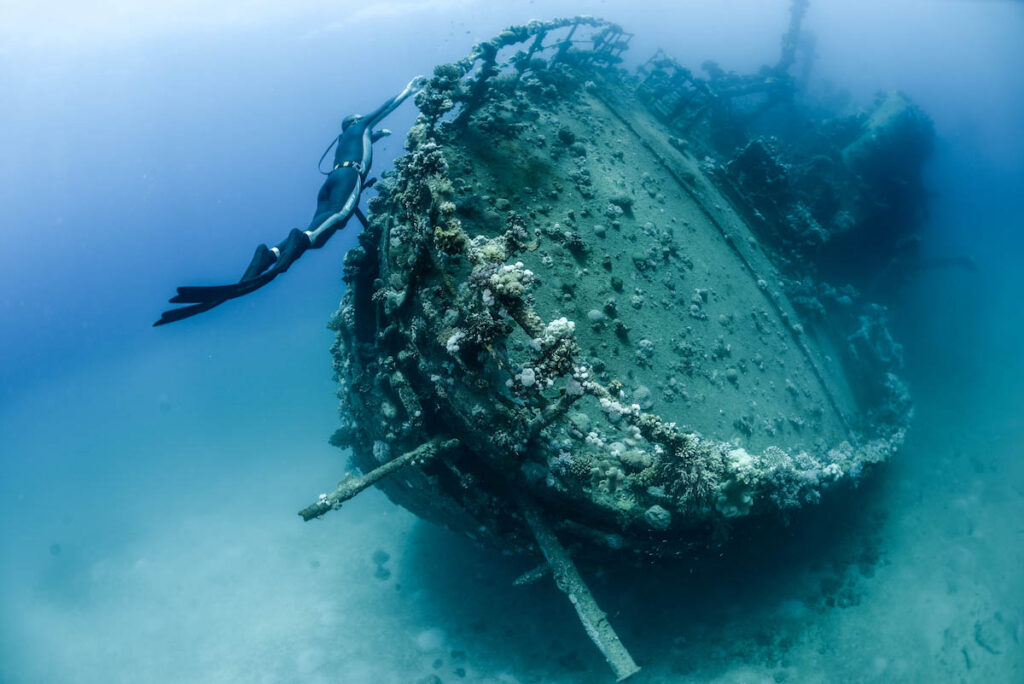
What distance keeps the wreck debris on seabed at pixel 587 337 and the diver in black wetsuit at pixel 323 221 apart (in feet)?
2.02

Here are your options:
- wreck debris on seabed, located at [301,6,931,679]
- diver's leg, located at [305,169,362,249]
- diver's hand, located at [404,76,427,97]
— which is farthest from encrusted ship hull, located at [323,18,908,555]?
diver's hand, located at [404,76,427,97]

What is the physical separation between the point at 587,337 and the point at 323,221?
12.4ft

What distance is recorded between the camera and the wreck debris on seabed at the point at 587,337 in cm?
525

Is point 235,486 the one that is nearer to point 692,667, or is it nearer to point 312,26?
point 692,667

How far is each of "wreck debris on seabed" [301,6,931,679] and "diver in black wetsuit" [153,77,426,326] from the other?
2.02 ft

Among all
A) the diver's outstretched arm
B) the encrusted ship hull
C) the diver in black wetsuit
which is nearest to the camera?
the diver in black wetsuit

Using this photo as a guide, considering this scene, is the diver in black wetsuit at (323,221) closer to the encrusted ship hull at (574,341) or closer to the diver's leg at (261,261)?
the diver's leg at (261,261)

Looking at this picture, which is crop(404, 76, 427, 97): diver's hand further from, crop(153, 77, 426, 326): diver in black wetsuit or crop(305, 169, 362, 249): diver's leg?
crop(305, 169, 362, 249): diver's leg

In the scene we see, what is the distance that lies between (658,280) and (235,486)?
28144mm

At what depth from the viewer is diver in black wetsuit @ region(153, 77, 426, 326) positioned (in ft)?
16.4

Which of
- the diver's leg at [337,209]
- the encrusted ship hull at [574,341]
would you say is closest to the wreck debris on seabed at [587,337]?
the encrusted ship hull at [574,341]

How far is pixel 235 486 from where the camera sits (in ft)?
90.7

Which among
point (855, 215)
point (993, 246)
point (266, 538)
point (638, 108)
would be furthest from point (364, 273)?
point (993, 246)

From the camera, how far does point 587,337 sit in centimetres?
638
